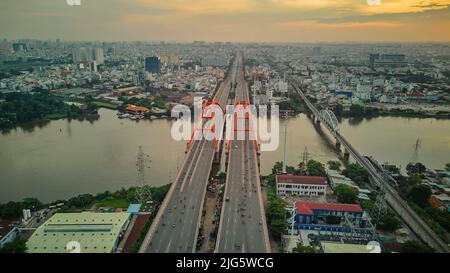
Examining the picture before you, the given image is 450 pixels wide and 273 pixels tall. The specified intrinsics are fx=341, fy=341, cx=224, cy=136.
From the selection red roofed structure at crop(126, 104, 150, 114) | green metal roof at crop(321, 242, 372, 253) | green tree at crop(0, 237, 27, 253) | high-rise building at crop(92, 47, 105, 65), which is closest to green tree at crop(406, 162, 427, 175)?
green metal roof at crop(321, 242, 372, 253)

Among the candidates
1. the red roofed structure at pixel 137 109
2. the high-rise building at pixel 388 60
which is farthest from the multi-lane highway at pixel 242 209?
the high-rise building at pixel 388 60

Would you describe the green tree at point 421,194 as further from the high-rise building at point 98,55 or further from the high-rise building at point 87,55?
the high-rise building at point 98,55

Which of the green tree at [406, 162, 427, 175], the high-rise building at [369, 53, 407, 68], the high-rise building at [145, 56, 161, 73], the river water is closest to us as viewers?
the river water

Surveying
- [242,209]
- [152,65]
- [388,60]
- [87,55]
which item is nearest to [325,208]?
[242,209]

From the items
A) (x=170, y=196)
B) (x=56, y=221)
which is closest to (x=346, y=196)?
(x=170, y=196)

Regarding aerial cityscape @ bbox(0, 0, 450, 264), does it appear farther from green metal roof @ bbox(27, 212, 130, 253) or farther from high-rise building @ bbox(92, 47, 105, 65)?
high-rise building @ bbox(92, 47, 105, 65)
